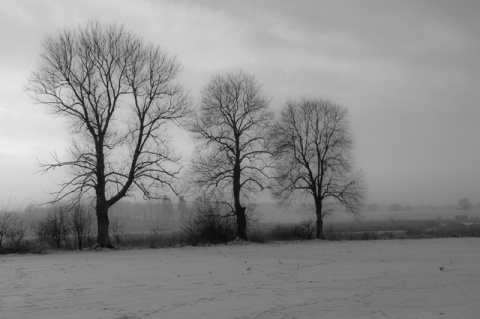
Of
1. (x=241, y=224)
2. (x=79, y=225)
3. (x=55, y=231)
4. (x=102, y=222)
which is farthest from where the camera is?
(x=241, y=224)

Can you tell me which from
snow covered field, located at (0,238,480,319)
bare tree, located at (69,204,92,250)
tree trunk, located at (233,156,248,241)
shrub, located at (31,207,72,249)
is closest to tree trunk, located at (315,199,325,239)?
tree trunk, located at (233,156,248,241)

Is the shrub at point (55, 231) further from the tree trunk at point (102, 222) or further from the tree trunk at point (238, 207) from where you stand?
the tree trunk at point (238, 207)

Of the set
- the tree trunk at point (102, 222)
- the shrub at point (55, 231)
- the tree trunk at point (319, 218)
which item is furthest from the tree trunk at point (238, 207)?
the shrub at point (55, 231)

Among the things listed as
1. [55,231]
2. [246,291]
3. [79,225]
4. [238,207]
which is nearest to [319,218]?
[238,207]

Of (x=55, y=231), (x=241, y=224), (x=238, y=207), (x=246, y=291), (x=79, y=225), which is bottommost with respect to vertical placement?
(x=246, y=291)

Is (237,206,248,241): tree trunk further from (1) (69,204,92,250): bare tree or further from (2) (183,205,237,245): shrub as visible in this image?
(1) (69,204,92,250): bare tree

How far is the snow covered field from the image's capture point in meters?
9.91

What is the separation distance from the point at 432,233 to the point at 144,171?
1305 inches

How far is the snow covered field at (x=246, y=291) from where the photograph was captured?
390 inches

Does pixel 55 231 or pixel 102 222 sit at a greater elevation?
pixel 102 222

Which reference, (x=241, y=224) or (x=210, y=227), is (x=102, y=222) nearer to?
(x=210, y=227)

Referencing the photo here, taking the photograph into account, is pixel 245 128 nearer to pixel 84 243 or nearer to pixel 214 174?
pixel 214 174

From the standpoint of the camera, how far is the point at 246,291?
12586mm

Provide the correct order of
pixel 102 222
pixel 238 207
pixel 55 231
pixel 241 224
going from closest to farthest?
pixel 102 222
pixel 55 231
pixel 238 207
pixel 241 224
